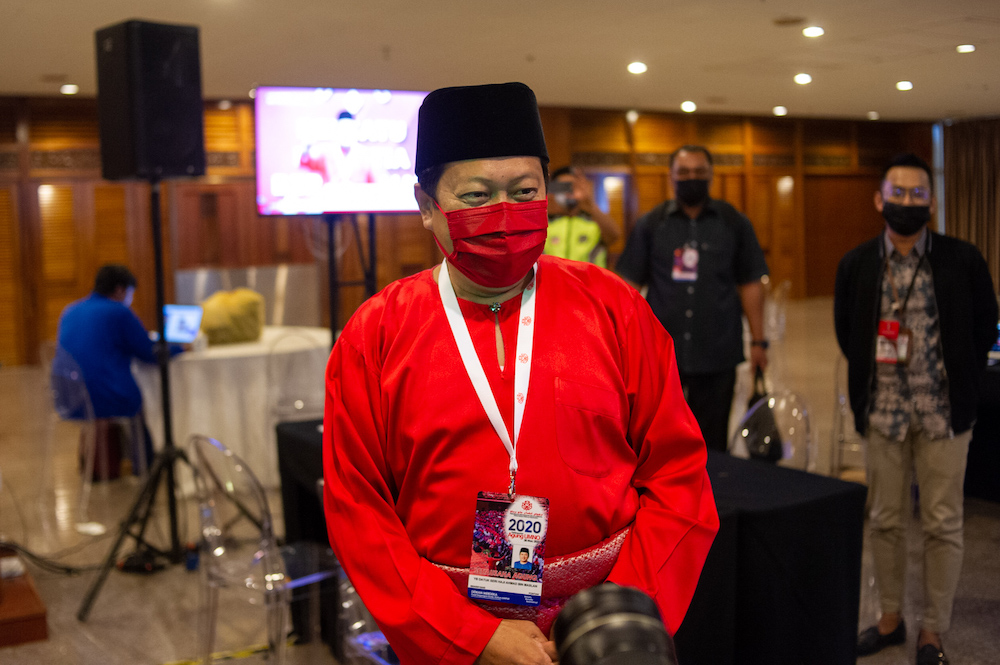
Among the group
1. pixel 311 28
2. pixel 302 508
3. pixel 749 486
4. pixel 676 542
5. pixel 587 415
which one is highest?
pixel 311 28

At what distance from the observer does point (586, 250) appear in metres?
4.85

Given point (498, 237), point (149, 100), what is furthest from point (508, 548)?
point (149, 100)

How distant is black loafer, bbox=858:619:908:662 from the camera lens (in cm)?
249

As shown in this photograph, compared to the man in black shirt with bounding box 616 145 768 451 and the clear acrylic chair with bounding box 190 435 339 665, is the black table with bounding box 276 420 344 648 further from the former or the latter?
the man in black shirt with bounding box 616 145 768 451

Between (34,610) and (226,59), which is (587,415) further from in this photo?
(226,59)

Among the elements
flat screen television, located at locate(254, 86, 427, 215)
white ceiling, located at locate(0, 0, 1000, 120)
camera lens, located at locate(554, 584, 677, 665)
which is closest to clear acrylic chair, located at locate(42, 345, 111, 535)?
flat screen television, located at locate(254, 86, 427, 215)

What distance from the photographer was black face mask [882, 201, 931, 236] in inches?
109

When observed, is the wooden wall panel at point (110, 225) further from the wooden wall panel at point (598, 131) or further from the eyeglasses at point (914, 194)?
the eyeglasses at point (914, 194)

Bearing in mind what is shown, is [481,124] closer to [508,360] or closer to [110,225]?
Answer: [508,360]

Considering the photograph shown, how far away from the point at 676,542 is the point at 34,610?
9.89ft

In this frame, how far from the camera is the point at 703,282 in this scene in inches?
147

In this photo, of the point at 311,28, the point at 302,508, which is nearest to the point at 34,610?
the point at 302,508

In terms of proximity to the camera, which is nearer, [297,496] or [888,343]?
[888,343]

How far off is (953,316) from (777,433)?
0.66 meters
